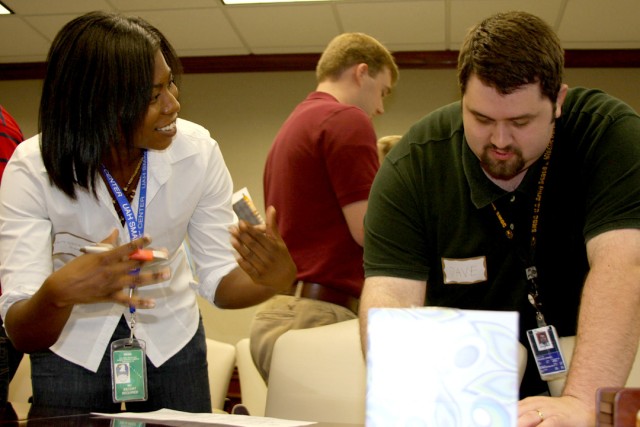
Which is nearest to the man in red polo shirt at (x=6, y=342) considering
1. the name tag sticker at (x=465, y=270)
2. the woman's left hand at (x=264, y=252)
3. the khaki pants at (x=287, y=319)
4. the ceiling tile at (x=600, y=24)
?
the woman's left hand at (x=264, y=252)

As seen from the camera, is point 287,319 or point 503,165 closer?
point 503,165

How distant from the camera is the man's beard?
1.60m

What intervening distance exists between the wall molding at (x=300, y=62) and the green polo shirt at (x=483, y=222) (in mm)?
4030

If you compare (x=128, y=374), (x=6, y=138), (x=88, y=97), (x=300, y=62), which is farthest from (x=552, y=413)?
(x=300, y=62)

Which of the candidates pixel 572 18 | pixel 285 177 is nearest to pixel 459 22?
pixel 572 18

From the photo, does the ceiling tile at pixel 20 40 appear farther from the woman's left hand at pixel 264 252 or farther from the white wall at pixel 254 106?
the woman's left hand at pixel 264 252

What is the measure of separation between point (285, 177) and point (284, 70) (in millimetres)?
3600

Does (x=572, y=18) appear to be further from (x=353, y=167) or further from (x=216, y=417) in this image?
(x=216, y=417)

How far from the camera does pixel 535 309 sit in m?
1.72

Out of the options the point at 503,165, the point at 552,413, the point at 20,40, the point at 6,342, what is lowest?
the point at 6,342

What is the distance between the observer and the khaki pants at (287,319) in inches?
91.2

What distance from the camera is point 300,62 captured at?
5.84 metres

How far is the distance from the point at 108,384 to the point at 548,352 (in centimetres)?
105

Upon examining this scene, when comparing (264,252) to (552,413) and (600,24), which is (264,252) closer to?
(552,413)
